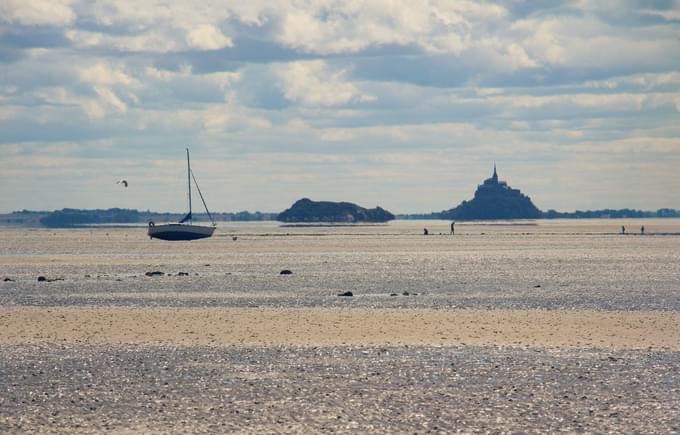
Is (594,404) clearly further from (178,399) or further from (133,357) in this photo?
(133,357)

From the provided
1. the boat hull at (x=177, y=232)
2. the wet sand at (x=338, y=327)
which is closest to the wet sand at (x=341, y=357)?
the wet sand at (x=338, y=327)

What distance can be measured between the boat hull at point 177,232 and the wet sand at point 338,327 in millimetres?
86851

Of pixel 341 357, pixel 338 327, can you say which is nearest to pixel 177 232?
pixel 338 327

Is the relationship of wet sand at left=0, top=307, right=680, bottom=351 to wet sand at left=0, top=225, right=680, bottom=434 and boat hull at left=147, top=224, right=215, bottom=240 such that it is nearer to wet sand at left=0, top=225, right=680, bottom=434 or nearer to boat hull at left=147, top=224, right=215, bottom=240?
wet sand at left=0, top=225, right=680, bottom=434

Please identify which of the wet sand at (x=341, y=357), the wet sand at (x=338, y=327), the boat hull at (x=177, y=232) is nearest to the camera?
the wet sand at (x=341, y=357)

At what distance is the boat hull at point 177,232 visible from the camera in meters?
123

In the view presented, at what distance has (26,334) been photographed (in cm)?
2914

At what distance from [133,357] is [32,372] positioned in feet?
9.73

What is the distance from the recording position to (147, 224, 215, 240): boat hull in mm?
123000

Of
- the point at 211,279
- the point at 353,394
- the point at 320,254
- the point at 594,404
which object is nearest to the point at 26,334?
the point at 353,394

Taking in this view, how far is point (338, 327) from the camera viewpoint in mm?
30594

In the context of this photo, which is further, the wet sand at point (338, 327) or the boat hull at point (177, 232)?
the boat hull at point (177, 232)

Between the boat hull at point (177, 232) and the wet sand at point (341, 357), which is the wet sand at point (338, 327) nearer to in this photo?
the wet sand at point (341, 357)

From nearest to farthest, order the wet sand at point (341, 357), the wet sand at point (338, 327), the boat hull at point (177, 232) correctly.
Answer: the wet sand at point (341, 357) → the wet sand at point (338, 327) → the boat hull at point (177, 232)
